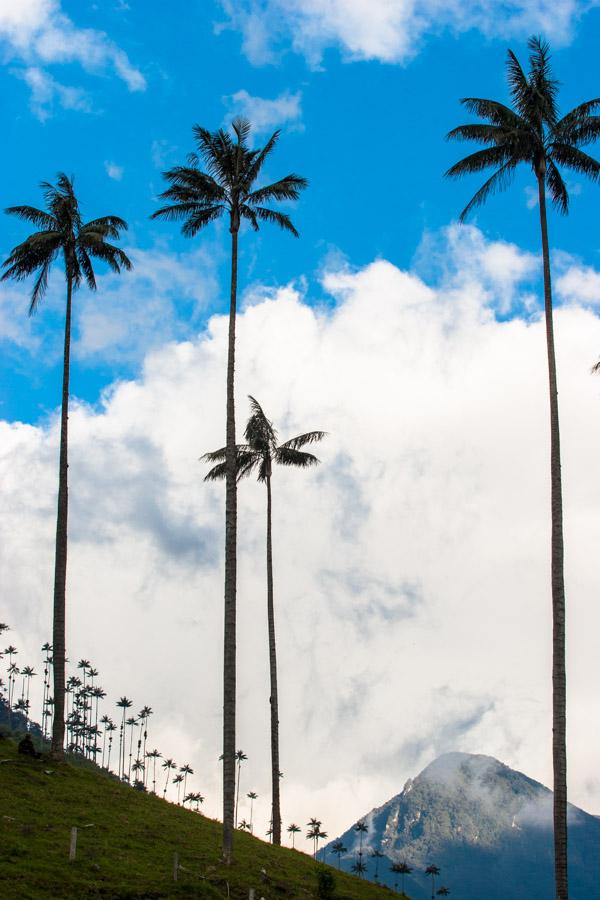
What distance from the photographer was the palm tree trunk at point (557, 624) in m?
27.8

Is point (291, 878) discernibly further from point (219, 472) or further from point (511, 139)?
point (511, 139)

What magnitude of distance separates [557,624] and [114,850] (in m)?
17.0

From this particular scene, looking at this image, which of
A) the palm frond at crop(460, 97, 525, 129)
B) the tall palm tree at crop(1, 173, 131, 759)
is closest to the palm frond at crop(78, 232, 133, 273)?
the tall palm tree at crop(1, 173, 131, 759)

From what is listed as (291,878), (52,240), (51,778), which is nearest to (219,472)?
(52,240)

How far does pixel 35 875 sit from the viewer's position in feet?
83.6

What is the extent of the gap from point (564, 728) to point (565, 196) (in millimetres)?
20200

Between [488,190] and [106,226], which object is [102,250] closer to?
[106,226]

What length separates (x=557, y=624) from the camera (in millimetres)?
29391

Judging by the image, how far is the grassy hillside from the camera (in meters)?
26.3

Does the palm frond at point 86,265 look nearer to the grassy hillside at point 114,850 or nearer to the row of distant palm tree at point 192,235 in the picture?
the row of distant palm tree at point 192,235

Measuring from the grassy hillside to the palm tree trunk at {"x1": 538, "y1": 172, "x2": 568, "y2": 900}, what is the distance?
33.3ft

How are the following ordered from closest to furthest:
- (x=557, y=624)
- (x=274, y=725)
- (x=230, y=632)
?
(x=557, y=624)
(x=230, y=632)
(x=274, y=725)

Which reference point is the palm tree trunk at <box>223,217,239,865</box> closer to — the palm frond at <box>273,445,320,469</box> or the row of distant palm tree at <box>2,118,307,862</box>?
the row of distant palm tree at <box>2,118,307,862</box>

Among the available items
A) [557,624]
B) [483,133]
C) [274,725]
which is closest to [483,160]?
[483,133]
